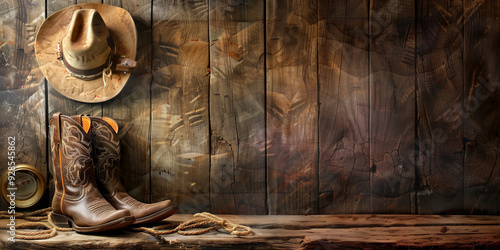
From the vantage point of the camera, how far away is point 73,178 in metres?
1.43


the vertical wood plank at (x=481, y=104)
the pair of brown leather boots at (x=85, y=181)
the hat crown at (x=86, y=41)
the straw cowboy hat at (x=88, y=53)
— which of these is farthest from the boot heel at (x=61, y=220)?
the vertical wood plank at (x=481, y=104)

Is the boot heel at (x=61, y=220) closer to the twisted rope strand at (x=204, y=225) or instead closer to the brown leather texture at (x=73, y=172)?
the brown leather texture at (x=73, y=172)

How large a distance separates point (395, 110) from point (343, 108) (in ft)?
0.82

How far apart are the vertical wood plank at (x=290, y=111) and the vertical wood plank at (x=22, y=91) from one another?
3.55 ft

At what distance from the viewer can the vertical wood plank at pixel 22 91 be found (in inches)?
67.4

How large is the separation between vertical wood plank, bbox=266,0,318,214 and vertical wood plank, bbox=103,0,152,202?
0.58 metres

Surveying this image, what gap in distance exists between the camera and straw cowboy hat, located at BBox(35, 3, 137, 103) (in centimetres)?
158

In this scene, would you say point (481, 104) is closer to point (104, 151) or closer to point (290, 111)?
point (290, 111)

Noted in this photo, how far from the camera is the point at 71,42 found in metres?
1.54

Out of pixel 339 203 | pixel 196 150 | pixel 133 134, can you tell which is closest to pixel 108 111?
pixel 133 134

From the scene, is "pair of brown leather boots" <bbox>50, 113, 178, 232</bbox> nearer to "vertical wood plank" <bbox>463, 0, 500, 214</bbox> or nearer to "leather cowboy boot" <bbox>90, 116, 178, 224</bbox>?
"leather cowboy boot" <bbox>90, 116, 178, 224</bbox>

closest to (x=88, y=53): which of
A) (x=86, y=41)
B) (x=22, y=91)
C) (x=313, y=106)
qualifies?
(x=86, y=41)

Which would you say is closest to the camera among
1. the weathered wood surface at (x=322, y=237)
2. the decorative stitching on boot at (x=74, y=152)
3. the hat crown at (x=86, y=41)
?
the weathered wood surface at (x=322, y=237)

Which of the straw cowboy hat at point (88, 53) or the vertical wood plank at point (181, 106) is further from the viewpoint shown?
the vertical wood plank at point (181, 106)
